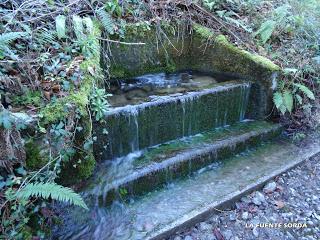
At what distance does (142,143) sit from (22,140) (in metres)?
1.82

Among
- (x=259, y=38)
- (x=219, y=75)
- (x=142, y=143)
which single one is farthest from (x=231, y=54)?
(x=142, y=143)

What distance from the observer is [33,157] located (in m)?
2.83

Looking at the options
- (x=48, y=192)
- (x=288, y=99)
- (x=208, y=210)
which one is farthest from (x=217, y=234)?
(x=288, y=99)

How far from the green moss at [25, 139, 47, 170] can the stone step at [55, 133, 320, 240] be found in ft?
2.36

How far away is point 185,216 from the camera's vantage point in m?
3.29

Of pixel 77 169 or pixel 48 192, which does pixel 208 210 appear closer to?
pixel 77 169

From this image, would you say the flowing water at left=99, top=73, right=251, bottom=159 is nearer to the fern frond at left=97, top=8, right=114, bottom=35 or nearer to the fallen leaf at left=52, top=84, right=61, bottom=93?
the fallen leaf at left=52, top=84, right=61, bottom=93

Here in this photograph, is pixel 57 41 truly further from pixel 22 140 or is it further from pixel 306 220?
pixel 306 220

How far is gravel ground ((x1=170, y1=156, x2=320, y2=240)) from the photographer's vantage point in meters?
3.24

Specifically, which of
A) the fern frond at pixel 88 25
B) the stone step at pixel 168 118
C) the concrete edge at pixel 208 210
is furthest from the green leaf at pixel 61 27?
the concrete edge at pixel 208 210

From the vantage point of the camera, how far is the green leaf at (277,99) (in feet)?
15.8

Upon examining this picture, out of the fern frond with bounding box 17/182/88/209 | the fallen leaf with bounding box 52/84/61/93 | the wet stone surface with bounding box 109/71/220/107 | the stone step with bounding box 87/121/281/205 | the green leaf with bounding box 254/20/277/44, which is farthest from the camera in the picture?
the green leaf with bounding box 254/20/277/44

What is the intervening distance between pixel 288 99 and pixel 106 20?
317 centimetres

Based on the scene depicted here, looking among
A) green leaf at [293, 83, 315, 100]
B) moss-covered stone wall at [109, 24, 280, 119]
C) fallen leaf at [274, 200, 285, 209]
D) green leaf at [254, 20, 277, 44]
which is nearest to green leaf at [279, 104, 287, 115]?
moss-covered stone wall at [109, 24, 280, 119]
